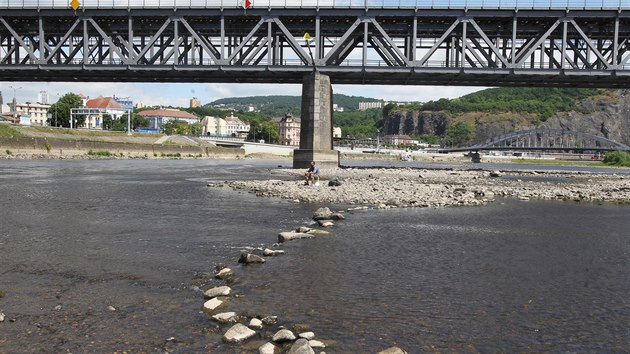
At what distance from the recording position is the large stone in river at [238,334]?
30.2 ft

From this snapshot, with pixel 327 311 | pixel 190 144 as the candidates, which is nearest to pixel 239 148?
pixel 190 144

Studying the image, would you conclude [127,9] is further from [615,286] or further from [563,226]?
[615,286]

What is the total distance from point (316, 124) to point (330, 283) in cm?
5214

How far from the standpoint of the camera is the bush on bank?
543 feet

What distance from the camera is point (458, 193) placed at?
37.7 metres

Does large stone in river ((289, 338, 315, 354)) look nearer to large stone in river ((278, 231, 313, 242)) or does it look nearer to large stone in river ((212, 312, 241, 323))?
large stone in river ((212, 312, 241, 323))

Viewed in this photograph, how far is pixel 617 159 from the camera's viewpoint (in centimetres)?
17488

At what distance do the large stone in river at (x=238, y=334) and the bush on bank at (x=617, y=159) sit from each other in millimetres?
176774

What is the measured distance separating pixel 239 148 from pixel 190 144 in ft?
58.5

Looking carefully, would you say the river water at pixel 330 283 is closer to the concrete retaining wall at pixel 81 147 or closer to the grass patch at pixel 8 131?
the concrete retaining wall at pixel 81 147

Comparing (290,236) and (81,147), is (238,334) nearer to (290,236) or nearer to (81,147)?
(290,236)

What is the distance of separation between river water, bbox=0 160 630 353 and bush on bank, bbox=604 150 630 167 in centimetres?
16084

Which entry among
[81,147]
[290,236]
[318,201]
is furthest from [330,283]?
[81,147]

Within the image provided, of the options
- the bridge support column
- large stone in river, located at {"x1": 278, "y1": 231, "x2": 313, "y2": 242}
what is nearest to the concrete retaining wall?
the bridge support column
